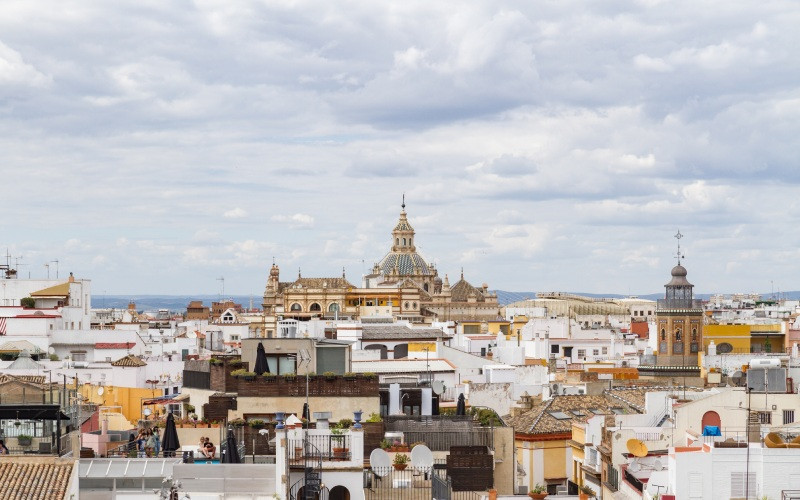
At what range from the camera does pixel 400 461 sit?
26156 millimetres

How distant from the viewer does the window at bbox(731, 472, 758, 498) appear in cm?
2178

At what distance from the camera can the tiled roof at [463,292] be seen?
19052cm

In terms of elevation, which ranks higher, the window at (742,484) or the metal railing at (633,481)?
the window at (742,484)

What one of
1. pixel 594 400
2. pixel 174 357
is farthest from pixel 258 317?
pixel 594 400

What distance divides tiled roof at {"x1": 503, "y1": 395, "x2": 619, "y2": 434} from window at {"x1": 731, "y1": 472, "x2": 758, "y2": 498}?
16930 mm

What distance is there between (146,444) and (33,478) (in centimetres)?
655

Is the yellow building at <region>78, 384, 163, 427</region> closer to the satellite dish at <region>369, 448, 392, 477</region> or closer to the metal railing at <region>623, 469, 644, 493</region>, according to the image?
the metal railing at <region>623, 469, 644, 493</region>

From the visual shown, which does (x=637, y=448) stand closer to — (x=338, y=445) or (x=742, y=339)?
(x=338, y=445)

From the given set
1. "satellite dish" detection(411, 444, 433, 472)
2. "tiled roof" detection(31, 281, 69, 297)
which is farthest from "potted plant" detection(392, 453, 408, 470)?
"tiled roof" detection(31, 281, 69, 297)

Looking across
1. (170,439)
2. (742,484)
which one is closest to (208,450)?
(170,439)

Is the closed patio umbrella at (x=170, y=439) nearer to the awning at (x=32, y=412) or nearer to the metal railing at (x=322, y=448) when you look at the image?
the metal railing at (x=322, y=448)

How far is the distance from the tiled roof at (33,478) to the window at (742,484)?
8.60 metres

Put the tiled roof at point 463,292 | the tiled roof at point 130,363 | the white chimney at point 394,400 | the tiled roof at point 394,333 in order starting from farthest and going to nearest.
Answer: the tiled roof at point 463,292, the tiled roof at point 394,333, the tiled roof at point 130,363, the white chimney at point 394,400

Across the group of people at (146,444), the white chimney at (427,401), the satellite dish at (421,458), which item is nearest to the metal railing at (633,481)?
the satellite dish at (421,458)
